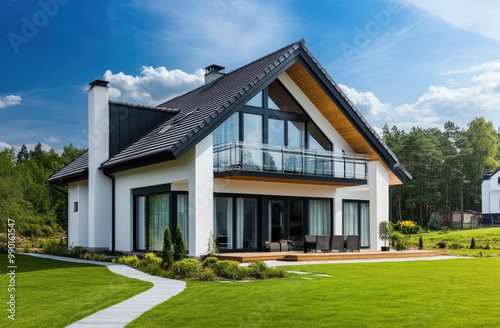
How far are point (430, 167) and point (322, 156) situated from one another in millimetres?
48914

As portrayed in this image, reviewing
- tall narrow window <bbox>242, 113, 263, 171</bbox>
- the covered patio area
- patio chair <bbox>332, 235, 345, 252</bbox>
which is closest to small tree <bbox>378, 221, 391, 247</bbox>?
the covered patio area

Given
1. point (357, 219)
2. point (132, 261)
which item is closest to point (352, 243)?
point (357, 219)

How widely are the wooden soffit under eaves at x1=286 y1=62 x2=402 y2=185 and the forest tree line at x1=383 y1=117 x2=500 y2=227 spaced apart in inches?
1553

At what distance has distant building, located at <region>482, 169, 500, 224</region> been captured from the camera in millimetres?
59375

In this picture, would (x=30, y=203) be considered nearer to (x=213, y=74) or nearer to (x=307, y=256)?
(x=213, y=74)

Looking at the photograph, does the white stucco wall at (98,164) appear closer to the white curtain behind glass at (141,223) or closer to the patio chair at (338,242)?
the white curtain behind glass at (141,223)

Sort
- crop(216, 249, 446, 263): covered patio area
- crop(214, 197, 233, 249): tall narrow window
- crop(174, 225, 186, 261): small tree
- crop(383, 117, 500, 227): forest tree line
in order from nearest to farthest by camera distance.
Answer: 1. crop(174, 225, 186, 261): small tree
2. crop(216, 249, 446, 263): covered patio area
3. crop(214, 197, 233, 249): tall narrow window
4. crop(383, 117, 500, 227): forest tree line

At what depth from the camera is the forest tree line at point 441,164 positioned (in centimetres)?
6122

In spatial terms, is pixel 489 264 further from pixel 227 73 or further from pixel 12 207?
pixel 12 207

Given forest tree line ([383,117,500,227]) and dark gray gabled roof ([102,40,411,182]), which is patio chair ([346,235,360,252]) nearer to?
dark gray gabled roof ([102,40,411,182])

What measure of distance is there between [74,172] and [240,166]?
912 centimetres

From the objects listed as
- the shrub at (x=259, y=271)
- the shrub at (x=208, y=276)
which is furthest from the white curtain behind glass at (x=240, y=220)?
the shrub at (x=208, y=276)

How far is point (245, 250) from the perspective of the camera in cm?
1955
